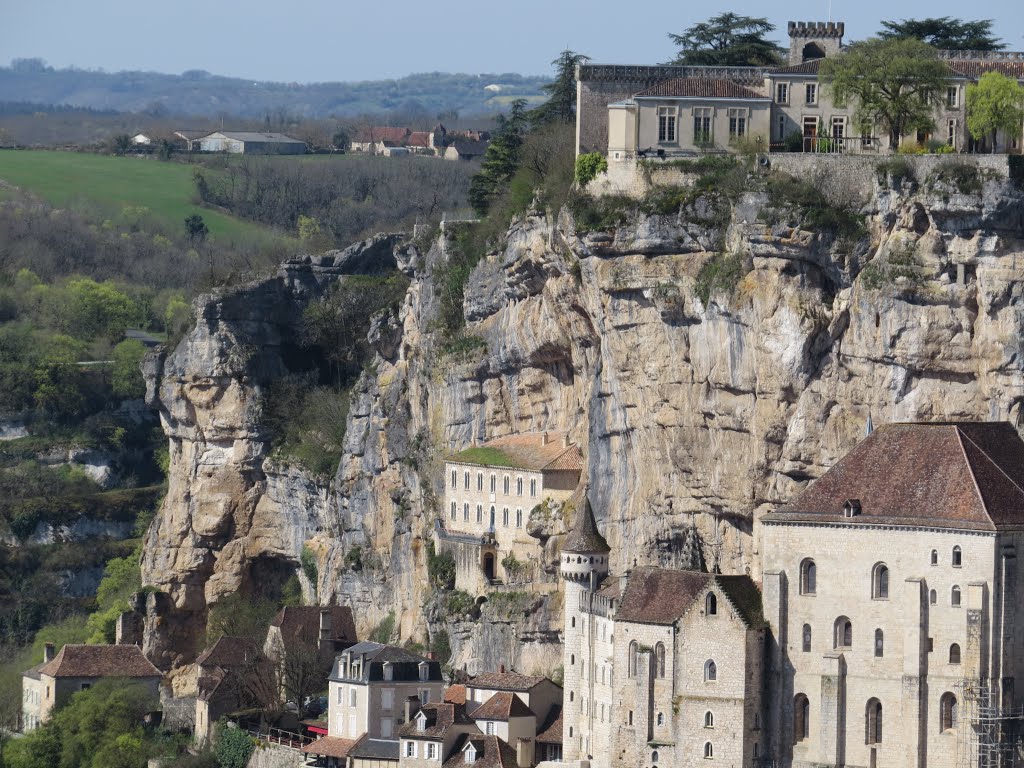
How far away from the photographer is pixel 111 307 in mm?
158875

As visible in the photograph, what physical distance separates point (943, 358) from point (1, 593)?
208ft

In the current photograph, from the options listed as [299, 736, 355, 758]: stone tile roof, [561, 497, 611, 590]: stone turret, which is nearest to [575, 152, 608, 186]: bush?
[561, 497, 611, 590]: stone turret

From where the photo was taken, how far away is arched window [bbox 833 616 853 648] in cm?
7681

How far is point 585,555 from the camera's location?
8438 centimetres

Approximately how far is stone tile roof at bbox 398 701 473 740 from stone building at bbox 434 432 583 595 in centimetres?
709

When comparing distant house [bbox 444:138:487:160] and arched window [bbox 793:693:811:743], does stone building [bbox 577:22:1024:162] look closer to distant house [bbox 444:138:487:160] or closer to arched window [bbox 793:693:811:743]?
arched window [bbox 793:693:811:743]

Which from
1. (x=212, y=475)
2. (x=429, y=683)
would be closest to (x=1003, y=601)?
(x=429, y=683)

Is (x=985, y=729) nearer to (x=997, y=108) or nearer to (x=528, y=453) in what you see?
(x=997, y=108)

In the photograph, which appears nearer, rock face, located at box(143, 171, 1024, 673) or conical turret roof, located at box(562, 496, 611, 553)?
rock face, located at box(143, 171, 1024, 673)

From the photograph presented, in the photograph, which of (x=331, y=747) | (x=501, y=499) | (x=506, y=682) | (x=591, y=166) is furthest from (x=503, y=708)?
A: (x=591, y=166)

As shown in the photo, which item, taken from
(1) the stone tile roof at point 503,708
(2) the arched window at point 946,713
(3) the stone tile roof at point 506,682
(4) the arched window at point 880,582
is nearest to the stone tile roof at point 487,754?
(1) the stone tile roof at point 503,708

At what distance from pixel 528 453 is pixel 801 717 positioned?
2026cm

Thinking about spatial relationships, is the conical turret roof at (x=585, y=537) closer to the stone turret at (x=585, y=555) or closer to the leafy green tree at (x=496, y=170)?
the stone turret at (x=585, y=555)

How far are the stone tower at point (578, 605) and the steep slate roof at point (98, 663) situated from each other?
24.5 metres
